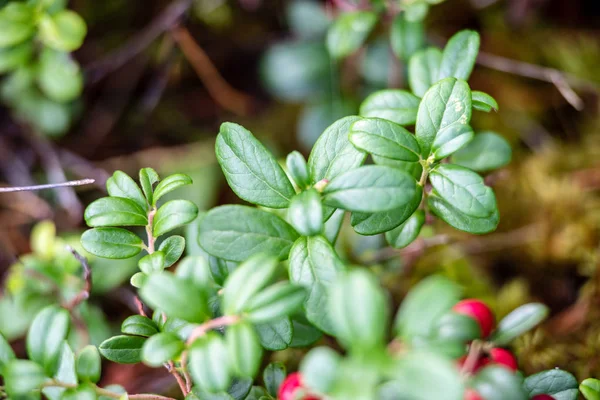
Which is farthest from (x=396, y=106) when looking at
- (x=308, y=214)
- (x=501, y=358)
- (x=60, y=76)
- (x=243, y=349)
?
(x=60, y=76)

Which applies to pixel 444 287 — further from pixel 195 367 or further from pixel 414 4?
pixel 414 4

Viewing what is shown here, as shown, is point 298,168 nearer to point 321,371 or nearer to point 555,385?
point 321,371

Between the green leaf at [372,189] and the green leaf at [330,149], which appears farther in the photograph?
the green leaf at [330,149]

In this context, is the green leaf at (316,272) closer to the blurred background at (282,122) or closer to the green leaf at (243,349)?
the green leaf at (243,349)

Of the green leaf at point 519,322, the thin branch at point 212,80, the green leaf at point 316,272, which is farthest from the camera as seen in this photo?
the thin branch at point 212,80

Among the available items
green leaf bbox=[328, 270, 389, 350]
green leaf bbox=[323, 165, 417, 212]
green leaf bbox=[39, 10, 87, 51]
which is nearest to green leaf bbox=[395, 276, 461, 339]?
green leaf bbox=[328, 270, 389, 350]

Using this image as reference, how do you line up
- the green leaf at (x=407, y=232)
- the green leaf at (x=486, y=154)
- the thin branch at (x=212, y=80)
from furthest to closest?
the thin branch at (x=212, y=80) → the green leaf at (x=486, y=154) → the green leaf at (x=407, y=232)

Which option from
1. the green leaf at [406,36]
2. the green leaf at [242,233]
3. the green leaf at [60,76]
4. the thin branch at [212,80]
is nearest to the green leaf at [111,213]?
the green leaf at [242,233]
